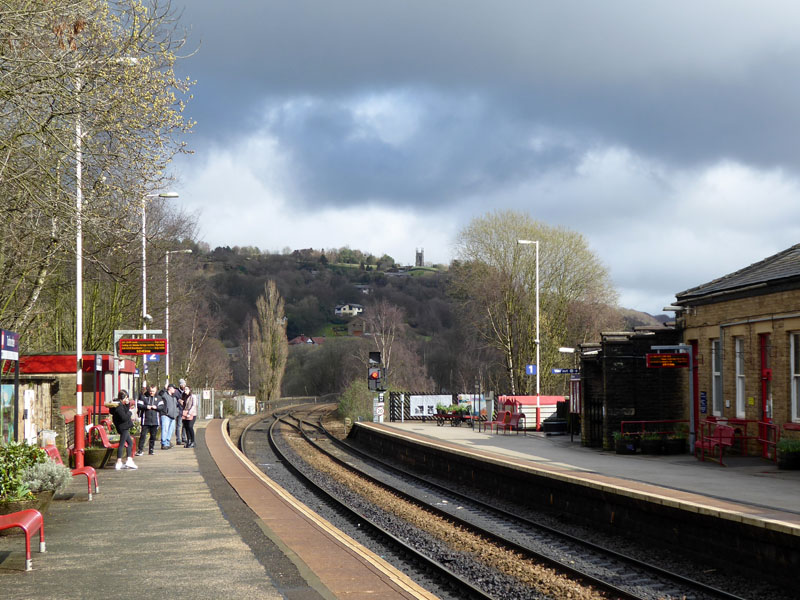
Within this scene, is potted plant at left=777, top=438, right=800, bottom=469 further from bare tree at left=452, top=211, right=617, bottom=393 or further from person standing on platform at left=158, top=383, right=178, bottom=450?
bare tree at left=452, top=211, right=617, bottom=393

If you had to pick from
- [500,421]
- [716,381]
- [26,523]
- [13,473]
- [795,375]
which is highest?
[795,375]

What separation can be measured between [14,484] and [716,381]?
17954mm

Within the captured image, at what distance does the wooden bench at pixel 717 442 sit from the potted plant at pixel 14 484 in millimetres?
14283

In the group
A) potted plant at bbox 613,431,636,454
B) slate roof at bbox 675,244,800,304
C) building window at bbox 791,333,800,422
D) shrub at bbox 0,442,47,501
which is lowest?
potted plant at bbox 613,431,636,454

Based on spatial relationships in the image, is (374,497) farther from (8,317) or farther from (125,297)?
(125,297)

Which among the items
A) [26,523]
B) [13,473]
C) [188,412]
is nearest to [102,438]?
[188,412]

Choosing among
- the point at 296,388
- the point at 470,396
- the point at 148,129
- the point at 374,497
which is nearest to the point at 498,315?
the point at 470,396

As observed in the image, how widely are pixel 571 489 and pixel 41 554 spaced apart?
943cm

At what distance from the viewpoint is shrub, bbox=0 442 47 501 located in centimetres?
1079

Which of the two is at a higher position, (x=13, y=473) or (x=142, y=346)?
A: (x=142, y=346)

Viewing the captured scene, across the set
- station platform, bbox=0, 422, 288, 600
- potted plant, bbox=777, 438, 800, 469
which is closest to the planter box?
potted plant, bbox=777, 438, 800, 469

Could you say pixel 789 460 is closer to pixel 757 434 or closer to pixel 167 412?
pixel 757 434

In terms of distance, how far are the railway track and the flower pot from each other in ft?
19.0

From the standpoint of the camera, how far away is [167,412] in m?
25.4
